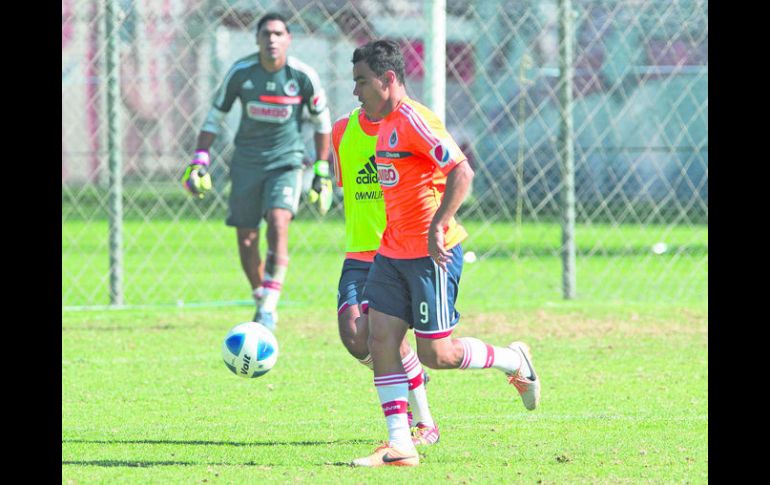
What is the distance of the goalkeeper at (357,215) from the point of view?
680 cm

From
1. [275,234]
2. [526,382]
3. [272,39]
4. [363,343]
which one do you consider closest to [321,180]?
[275,234]

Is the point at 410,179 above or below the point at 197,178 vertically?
below

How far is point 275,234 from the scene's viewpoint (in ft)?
33.0

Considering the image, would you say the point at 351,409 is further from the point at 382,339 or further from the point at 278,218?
the point at 278,218

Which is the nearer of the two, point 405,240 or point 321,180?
point 405,240

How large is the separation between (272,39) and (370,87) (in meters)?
4.20

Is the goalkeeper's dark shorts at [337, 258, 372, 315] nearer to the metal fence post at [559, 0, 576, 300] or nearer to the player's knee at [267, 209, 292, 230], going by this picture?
the player's knee at [267, 209, 292, 230]

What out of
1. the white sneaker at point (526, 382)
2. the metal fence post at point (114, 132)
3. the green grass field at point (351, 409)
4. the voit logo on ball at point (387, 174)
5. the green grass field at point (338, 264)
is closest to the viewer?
the green grass field at point (351, 409)

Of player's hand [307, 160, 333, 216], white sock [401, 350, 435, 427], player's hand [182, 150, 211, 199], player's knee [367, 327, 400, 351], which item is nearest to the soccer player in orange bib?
player's knee [367, 327, 400, 351]

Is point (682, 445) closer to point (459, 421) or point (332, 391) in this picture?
point (459, 421)

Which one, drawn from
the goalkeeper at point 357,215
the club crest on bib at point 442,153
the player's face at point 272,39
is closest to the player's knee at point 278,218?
the player's face at point 272,39

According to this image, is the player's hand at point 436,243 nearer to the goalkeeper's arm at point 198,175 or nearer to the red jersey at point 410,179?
the red jersey at point 410,179

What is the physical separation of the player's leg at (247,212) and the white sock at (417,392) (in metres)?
3.86
